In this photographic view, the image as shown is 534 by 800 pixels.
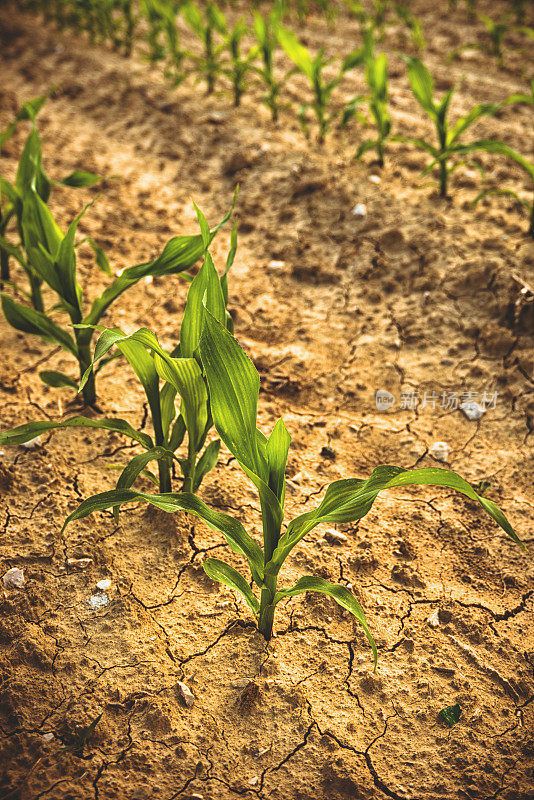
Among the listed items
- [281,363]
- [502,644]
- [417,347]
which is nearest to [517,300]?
[417,347]

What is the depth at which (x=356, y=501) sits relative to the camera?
1.40 meters

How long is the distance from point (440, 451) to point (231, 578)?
888mm

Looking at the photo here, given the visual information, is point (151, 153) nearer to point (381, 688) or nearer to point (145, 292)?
point (145, 292)

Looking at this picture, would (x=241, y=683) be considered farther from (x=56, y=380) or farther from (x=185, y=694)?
(x=56, y=380)

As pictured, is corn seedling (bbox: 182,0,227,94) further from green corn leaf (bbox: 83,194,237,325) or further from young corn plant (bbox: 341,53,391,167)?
green corn leaf (bbox: 83,194,237,325)

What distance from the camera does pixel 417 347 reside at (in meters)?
2.41

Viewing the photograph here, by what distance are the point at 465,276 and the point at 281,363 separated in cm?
86

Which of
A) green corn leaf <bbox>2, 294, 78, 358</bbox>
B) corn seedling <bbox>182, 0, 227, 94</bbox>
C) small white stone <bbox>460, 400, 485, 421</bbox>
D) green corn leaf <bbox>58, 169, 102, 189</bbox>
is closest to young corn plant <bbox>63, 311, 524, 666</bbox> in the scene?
green corn leaf <bbox>2, 294, 78, 358</bbox>

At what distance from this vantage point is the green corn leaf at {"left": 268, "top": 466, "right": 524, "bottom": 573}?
4.37 ft

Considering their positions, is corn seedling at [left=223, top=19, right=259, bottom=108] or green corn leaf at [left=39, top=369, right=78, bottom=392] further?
corn seedling at [left=223, top=19, right=259, bottom=108]

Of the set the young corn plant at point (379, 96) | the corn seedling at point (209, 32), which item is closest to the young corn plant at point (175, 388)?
the young corn plant at point (379, 96)

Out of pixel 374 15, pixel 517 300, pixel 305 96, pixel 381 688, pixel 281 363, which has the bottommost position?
pixel 381 688

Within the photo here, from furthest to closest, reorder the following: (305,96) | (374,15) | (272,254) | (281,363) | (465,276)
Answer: (374,15) < (305,96) < (272,254) < (465,276) < (281,363)

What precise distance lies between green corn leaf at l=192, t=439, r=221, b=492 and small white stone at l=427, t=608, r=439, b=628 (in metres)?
0.72
